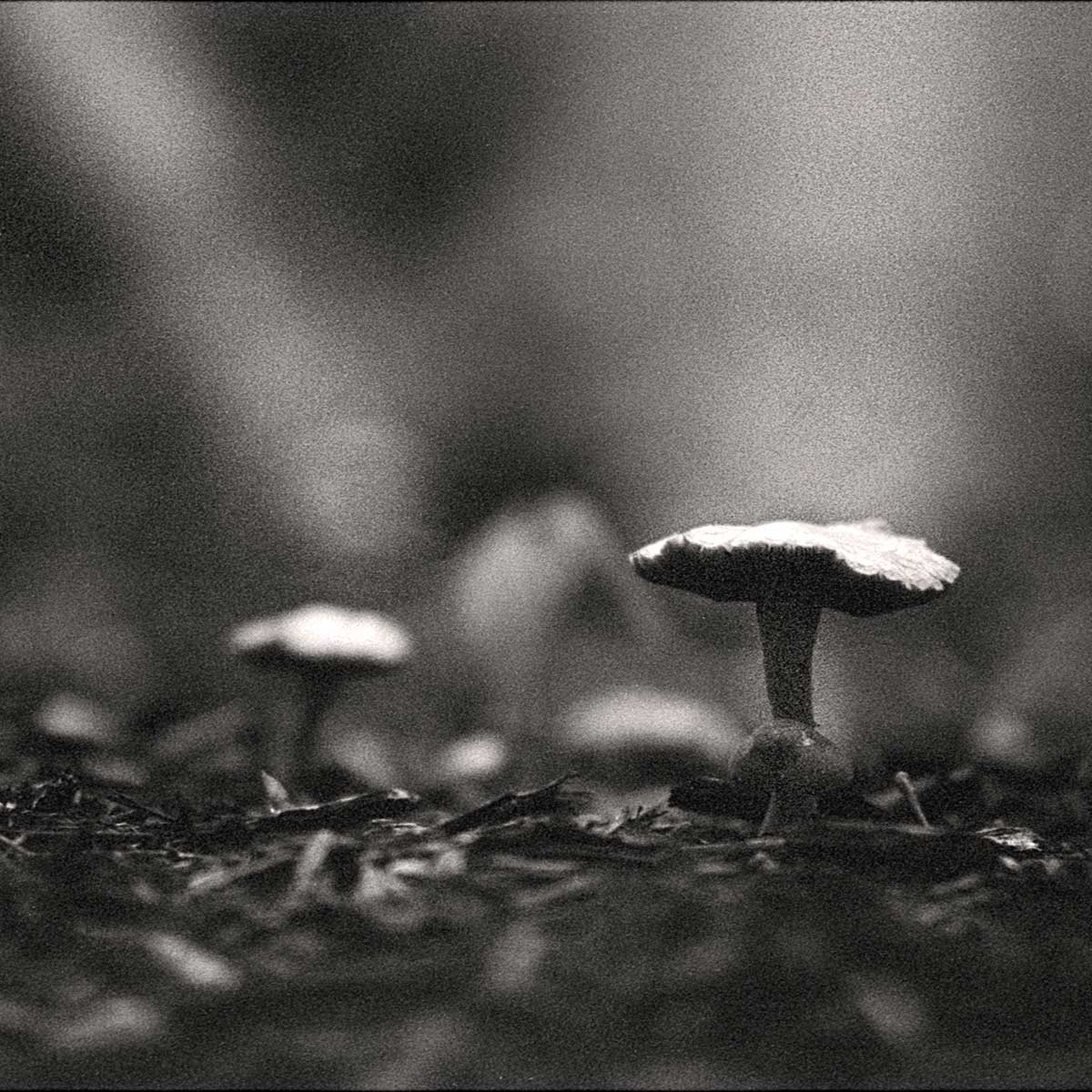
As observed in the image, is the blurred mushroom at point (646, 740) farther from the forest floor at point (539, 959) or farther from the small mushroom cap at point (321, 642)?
the forest floor at point (539, 959)

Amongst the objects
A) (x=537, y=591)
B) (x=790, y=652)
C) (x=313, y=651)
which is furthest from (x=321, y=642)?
(x=790, y=652)

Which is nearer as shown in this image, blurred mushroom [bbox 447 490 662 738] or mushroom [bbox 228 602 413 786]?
mushroom [bbox 228 602 413 786]

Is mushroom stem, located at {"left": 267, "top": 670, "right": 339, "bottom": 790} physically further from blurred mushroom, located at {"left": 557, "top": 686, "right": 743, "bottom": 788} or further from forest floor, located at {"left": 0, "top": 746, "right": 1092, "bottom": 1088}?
forest floor, located at {"left": 0, "top": 746, "right": 1092, "bottom": 1088}

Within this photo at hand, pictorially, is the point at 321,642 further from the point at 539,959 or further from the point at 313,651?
the point at 539,959

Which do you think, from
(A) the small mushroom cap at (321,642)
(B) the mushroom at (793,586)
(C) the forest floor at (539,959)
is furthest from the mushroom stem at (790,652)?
(A) the small mushroom cap at (321,642)

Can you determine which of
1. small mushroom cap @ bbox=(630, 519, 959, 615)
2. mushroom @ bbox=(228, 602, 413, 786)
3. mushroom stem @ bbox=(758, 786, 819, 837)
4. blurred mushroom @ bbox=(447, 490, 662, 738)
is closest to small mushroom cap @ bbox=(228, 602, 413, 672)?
mushroom @ bbox=(228, 602, 413, 786)

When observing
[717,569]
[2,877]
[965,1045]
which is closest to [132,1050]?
[2,877]
